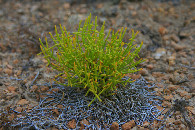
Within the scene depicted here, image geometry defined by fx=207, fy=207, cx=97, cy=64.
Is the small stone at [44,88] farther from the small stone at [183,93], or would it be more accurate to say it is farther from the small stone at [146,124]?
the small stone at [183,93]

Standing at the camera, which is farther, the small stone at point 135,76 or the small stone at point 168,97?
the small stone at point 135,76

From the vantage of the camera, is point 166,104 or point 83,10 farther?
point 83,10

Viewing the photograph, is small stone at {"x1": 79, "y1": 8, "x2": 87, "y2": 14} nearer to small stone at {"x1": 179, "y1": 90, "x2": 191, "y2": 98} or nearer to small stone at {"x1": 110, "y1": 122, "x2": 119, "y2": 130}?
small stone at {"x1": 179, "y1": 90, "x2": 191, "y2": 98}

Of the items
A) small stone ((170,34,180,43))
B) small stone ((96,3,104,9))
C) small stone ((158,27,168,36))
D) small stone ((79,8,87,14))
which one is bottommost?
small stone ((170,34,180,43))

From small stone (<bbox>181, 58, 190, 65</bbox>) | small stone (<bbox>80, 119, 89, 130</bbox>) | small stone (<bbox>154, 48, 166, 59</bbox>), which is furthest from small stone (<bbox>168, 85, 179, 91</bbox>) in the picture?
small stone (<bbox>80, 119, 89, 130</bbox>)

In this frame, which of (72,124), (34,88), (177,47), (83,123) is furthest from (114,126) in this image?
(177,47)

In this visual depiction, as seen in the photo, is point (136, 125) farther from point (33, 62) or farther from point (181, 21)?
point (181, 21)

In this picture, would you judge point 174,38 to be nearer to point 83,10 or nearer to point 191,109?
point 191,109

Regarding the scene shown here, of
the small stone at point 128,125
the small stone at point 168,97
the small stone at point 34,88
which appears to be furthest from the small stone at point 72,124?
the small stone at point 168,97

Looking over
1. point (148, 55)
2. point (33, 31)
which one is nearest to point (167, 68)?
point (148, 55)
